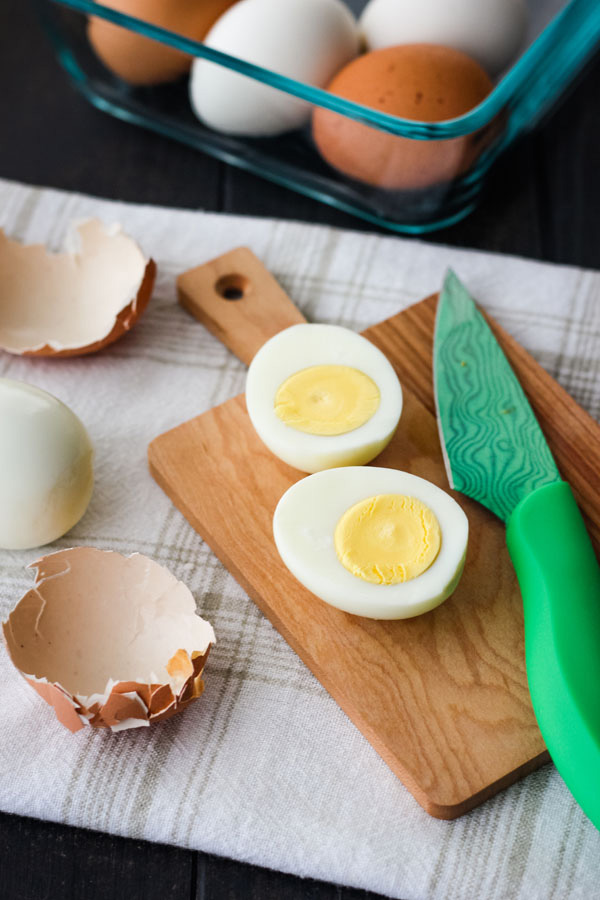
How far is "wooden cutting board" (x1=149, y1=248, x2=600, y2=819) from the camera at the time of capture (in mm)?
1071

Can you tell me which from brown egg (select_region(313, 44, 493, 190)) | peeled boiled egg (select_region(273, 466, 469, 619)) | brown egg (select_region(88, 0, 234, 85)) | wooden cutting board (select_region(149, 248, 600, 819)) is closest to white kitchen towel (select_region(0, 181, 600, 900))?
wooden cutting board (select_region(149, 248, 600, 819))

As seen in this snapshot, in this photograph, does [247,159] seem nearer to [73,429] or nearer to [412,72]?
[412,72]

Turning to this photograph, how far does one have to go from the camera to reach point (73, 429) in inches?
48.0

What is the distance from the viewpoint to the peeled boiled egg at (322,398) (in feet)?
3.97

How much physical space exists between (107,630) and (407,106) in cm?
89

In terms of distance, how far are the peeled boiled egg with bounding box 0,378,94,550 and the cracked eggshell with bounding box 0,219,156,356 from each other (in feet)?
0.82

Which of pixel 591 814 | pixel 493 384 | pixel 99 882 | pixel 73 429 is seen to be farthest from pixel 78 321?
pixel 591 814

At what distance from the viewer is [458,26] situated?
158 centimetres

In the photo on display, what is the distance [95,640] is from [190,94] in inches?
39.7

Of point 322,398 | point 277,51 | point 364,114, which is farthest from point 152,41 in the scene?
point 322,398

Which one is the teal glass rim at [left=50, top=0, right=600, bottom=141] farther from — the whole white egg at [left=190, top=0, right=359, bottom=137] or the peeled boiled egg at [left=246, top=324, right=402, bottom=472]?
the peeled boiled egg at [left=246, top=324, right=402, bottom=472]

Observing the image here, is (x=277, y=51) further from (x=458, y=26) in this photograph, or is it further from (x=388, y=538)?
(x=388, y=538)

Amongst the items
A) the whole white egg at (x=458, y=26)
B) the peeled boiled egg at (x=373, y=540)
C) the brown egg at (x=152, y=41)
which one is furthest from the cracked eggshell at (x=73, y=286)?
the whole white egg at (x=458, y=26)

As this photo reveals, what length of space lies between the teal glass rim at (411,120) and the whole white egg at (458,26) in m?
0.09
